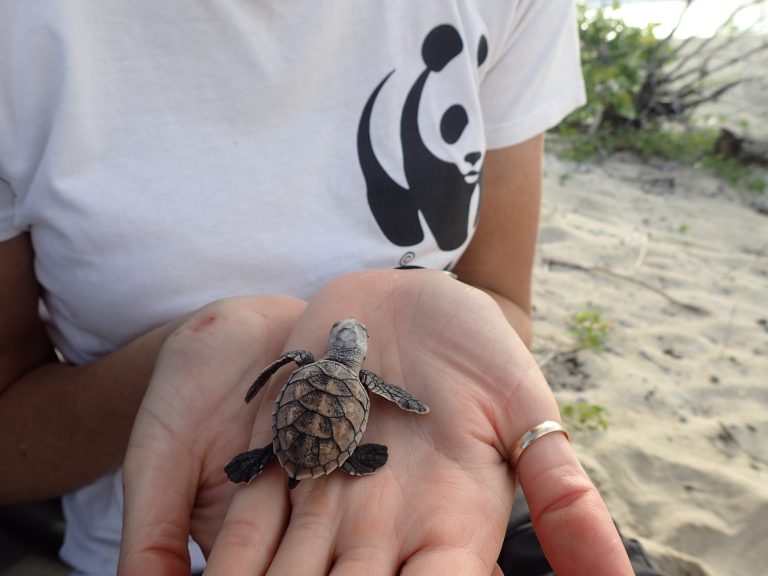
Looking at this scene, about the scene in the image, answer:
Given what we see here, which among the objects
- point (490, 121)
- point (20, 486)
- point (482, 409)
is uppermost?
point (490, 121)

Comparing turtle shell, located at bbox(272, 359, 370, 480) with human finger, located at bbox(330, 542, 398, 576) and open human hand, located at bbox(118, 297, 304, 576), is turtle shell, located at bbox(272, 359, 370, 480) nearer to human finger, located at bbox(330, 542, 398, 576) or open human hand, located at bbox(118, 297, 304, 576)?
open human hand, located at bbox(118, 297, 304, 576)

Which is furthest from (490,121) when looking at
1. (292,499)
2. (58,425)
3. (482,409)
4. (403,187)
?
(58,425)

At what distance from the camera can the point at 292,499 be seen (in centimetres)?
111

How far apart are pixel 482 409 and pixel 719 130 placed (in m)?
6.14

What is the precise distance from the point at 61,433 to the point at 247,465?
2.31ft

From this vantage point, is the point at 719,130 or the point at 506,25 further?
the point at 719,130

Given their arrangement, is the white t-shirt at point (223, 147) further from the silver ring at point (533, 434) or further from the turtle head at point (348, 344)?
the silver ring at point (533, 434)

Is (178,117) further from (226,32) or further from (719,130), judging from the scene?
(719,130)

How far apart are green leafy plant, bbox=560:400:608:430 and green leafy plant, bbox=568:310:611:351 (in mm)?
477

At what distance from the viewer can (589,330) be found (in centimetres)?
321

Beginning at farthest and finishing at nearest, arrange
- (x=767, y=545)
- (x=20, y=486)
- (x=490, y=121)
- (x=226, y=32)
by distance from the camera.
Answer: (x=767, y=545)
(x=490, y=121)
(x=20, y=486)
(x=226, y=32)

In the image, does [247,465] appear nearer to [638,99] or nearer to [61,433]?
[61,433]

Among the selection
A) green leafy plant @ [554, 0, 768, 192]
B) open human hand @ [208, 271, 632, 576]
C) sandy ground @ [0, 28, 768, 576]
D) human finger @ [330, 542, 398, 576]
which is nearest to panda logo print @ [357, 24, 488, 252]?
open human hand @ [208, 271, 632, 576]

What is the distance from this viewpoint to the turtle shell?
1131mm
